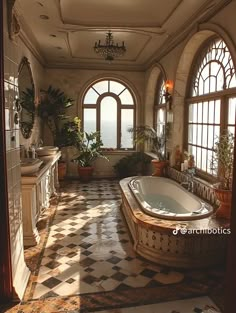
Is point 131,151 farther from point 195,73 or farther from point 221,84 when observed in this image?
point 221,84

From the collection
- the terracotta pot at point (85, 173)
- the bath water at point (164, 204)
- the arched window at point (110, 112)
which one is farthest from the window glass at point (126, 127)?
the bath water at point (164, 204)

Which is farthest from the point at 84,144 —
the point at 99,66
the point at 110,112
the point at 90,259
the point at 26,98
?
the point at 90,259

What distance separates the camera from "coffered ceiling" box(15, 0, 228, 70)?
3.78m

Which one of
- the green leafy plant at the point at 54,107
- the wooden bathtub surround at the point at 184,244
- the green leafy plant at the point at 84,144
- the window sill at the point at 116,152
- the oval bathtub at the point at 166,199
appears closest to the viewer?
the wooden bathtub surround at the point at 184,244

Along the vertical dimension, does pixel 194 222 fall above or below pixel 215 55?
below

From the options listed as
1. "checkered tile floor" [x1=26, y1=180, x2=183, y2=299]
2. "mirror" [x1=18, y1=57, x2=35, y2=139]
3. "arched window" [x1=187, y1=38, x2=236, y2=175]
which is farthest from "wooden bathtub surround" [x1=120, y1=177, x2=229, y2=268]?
"mirror" [x1=18, y1=57, x2=35, y2=139]

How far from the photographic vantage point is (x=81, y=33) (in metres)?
5.04

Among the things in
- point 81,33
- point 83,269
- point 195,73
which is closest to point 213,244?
point 83,269

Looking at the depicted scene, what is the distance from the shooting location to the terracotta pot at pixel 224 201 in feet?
10.0

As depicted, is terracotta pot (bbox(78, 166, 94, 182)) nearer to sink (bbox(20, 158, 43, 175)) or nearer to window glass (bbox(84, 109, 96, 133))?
window glass (bbox(84, 109, 96, 133))

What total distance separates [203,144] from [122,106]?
377cm

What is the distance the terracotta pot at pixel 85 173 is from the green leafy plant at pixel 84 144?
0.12m

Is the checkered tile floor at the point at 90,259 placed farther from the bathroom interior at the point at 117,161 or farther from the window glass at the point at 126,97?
the window glass at the point at 126,97

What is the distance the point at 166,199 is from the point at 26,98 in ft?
9.80
